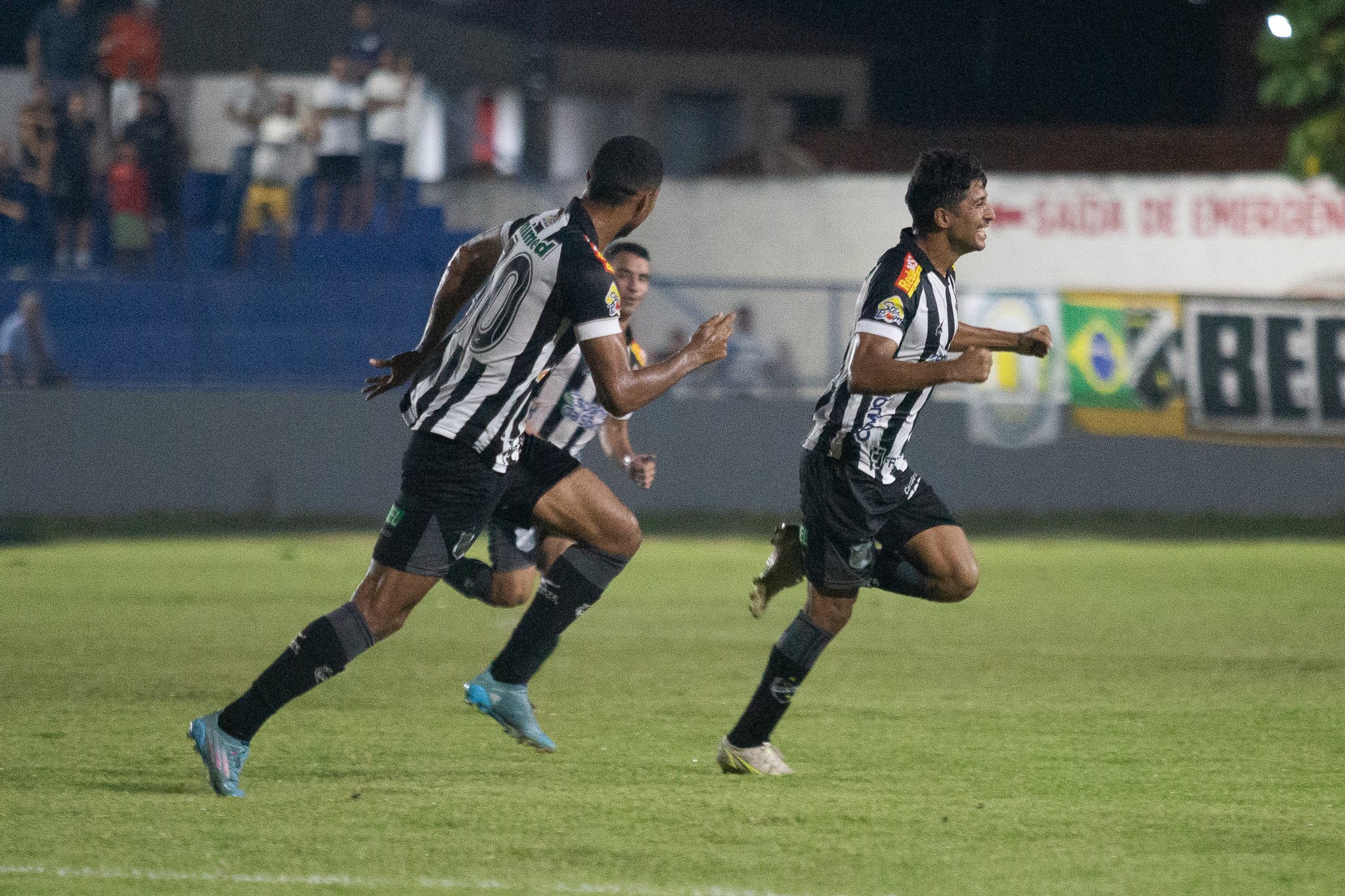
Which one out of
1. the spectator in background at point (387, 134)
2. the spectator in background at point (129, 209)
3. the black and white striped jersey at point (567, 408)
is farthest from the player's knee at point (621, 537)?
the spectator in background at point (387, 134)

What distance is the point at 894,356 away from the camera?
6.40 m

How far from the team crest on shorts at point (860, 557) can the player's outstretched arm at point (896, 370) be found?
560 mm

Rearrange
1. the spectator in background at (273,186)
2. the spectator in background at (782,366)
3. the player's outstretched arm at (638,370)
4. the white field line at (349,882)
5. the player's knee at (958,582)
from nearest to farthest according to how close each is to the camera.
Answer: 1. the white field line at (349,882)
2. the player's outstretched arm at (638,370)
3. the player's knee at (958,582)
4. the spectator in background at (782,366)
5. the spectator in background at (273,186)

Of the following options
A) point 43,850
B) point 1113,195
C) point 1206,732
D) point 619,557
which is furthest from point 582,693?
point 1113,195

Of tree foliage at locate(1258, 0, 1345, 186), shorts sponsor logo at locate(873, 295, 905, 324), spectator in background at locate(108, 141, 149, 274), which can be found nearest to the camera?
shorts sponsor logo at locate(873, 295, 905, 324)

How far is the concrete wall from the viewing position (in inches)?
689

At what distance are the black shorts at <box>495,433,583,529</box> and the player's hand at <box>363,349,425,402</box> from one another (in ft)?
1.71

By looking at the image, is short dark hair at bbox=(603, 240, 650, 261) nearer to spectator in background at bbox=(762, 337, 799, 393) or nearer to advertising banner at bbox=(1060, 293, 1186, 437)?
spectator in background at bbox=(762, 337, 799, 393)

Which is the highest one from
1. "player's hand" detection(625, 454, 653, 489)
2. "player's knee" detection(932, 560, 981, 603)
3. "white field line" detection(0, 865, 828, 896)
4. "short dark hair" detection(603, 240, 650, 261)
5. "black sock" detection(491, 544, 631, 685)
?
"short dark hair" detection(603, 240, 650, 261)

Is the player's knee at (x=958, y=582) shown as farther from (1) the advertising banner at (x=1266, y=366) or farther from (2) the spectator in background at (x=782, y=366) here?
(1) the advertising banner at (x=1266, y=366)

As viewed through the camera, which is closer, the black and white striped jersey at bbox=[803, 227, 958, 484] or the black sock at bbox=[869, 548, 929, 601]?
the black and white striped jersey at bbox=[803, 227, 958, 484]

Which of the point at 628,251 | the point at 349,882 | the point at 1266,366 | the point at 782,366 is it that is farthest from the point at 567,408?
the point at 1266,366

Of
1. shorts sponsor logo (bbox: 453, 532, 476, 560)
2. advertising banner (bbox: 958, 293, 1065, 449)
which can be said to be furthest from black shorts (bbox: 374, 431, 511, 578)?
advertising banner (bbox: 958, 293, 1065, 449)

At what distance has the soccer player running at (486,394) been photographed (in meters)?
5.91
